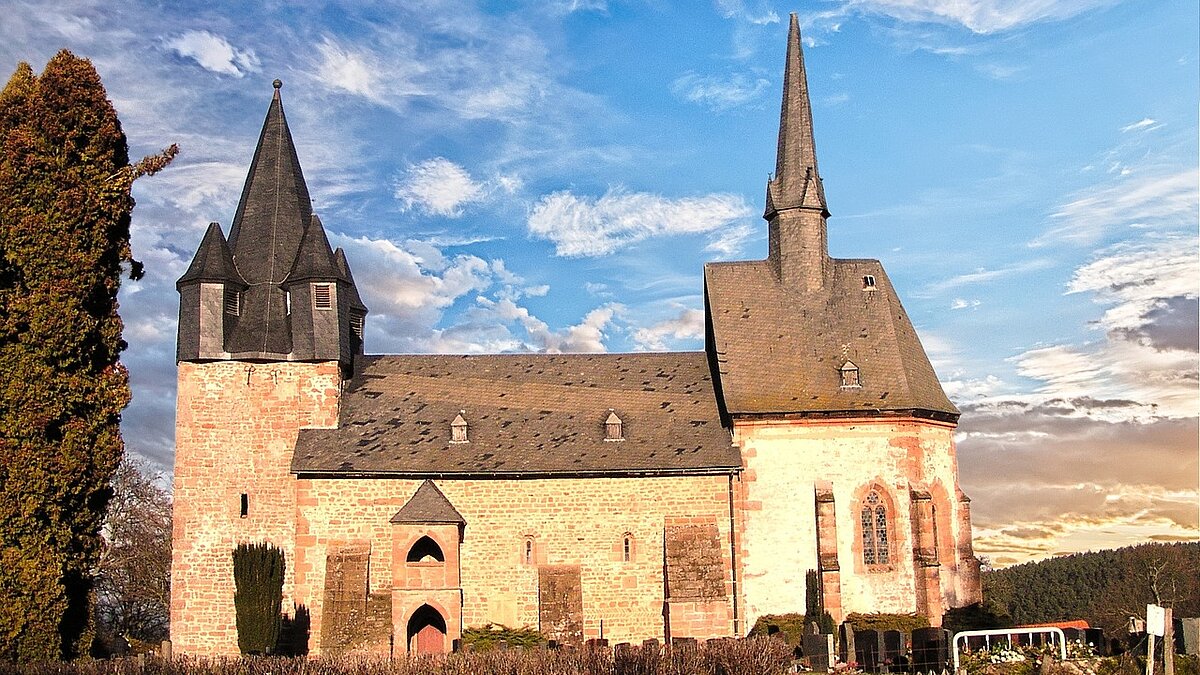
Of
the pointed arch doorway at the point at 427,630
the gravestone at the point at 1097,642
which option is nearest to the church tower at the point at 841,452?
the gravestone at the point at 1097,642

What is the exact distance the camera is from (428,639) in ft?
105

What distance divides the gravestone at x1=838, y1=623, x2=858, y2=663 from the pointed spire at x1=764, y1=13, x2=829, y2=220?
50.3 feet

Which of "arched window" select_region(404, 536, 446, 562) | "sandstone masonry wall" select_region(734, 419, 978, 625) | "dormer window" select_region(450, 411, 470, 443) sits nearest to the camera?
"arched window" select_region(404, 536, 446, 562)

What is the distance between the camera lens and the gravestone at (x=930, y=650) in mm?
23203

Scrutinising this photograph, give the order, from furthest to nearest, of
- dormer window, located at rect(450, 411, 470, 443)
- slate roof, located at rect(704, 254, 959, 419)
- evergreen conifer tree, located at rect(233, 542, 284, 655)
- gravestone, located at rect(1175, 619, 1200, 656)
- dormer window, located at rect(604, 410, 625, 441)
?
1. dormer window, located at rect(604, 410, 625, 441)
2. dormer window, located at rect(450, 411, 470, 443)
3. slate roof, located at rect(704, 254, 959, 419)
4. evergreen conifer tree, located at rect(233, 542, 284, 655)
5. gravestone, located at rect(1175, 619, 1200, 656)

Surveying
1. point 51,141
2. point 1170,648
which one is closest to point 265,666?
point 51,141

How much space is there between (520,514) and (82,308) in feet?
48.5

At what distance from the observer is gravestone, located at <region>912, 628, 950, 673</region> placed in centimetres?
2320

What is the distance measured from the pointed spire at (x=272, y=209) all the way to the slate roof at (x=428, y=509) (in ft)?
27.4

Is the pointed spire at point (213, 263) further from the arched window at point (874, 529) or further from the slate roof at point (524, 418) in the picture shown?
the arched window at point (874, 529)

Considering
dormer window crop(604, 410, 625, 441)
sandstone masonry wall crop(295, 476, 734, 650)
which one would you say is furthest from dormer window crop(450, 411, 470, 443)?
dormer window crop(604, 410, 625, 441)

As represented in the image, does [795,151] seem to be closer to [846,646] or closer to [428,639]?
[846,646]

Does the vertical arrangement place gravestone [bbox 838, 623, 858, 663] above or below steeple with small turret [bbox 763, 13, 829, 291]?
below

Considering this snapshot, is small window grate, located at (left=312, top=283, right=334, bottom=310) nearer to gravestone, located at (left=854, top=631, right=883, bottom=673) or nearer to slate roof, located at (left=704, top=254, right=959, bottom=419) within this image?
slate roof, located at (left=704, top=254, right=959, bottom=419)
